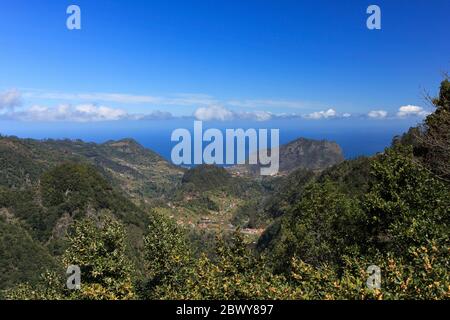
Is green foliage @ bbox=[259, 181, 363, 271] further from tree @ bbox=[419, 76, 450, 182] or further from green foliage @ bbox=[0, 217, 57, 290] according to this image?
green foliage @ bbox=[0, 217, 57, 290]

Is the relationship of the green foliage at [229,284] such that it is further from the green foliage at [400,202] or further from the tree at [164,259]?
the green foliage at [400,202]

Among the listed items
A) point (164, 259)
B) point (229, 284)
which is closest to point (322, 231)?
point (164, 259)

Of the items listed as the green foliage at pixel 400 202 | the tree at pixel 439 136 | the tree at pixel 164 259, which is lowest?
the tree at pixel 164 259

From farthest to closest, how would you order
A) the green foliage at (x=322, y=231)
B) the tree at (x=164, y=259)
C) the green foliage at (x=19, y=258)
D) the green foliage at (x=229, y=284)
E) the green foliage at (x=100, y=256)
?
the green foliage at (x=19, y=258) < the green foliage at (x=322, y=231) < the tree at (x=164, y=259) < the green foliage at (x=100, y=256) < the green foliage at (x=229, y=284)

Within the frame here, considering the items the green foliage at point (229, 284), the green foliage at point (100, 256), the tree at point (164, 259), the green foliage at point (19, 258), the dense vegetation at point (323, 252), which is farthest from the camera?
the green foliage at point (19, 258)

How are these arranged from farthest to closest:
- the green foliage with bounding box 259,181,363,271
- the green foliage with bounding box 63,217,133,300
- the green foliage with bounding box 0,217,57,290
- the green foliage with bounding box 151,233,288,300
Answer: the green foliage with bounding box 0,217,57,290 → the green foliage with bounding box 259,181,363,271 → the green foliage with bounding box 63,217,133,300 → the green foliage with bounding box 151,233,288,300

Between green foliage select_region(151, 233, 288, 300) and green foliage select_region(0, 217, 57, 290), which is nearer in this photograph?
green foliage select_region(151, 233, 288, 300)

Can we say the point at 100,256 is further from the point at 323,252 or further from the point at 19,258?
the point at 19,258

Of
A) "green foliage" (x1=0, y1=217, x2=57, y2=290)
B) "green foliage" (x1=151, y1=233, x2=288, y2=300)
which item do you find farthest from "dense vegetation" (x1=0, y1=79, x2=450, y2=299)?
"green foliage" (x1=0, y1=217, x2=57, y2=290)

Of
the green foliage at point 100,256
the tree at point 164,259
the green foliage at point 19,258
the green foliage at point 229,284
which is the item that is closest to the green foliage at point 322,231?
the green foliage at point 229,284
